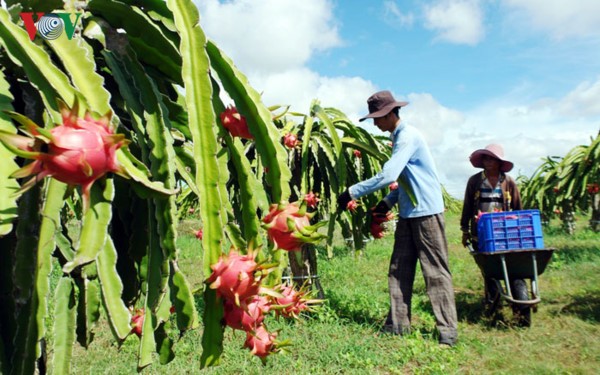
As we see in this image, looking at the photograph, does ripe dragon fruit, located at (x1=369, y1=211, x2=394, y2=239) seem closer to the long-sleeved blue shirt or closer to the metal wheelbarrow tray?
the long-sleeved blue shirt

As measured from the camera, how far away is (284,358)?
10.2 ft

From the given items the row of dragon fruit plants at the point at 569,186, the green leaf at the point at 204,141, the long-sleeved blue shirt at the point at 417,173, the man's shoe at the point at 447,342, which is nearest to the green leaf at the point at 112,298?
the green leaf at the point at 204,141

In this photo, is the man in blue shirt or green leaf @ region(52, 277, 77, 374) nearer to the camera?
green leaf @ region(52, 277, 77, 374)

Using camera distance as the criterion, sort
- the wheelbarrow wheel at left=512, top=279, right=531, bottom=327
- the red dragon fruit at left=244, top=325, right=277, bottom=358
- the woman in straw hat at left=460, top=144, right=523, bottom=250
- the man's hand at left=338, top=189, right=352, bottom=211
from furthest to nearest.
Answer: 1. the woman in straw hat at left=460, top=144, right=523, bottom=250
2. the wheelbarrow wheel at left=512, top=279, right=531, bottom=327
3. the man's hand at left=338, top=189, right=352, bottom=211
4. the red dragon fruit at left=244, top=325, right=277, bottom=358

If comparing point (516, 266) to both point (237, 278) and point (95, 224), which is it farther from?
point (95, 224)

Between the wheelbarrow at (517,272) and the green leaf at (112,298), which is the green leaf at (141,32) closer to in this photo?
the green leaf at (112,298)

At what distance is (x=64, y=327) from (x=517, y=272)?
3.66 m

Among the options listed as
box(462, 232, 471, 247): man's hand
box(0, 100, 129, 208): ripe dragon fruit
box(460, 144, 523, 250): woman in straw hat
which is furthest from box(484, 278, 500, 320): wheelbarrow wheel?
box(0, 100, 129, 208): ripe dragon fruit

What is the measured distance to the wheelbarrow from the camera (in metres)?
3.69

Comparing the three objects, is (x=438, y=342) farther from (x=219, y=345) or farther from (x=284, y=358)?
(x=219, y=345)

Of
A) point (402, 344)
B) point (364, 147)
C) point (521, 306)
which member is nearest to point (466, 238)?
point (521, 306)

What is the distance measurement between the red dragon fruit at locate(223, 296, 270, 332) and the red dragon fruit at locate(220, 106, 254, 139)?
1.40 feet

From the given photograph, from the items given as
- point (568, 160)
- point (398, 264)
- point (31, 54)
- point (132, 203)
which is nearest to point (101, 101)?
point (31, 54)

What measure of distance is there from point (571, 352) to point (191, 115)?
11.5ft
